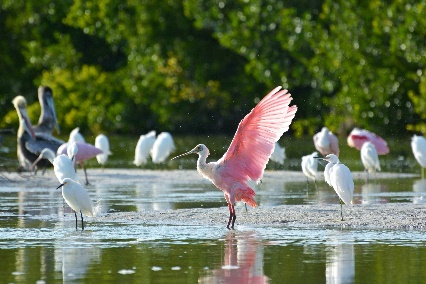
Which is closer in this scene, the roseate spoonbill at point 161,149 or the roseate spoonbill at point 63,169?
the roseate spoonbill at point 63,169

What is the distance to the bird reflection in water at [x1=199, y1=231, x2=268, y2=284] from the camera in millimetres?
9617

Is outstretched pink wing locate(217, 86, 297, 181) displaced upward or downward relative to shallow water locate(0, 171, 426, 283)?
upward

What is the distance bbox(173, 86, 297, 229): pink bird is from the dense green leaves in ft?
69.1

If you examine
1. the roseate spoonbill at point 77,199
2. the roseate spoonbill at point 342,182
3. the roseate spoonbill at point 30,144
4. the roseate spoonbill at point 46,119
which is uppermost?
the roseate spoonbill at point 46,119

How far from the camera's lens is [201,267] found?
10.3m

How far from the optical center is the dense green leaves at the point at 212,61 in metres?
37.9

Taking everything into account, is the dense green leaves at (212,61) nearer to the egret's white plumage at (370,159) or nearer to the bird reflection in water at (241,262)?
the egret's white plumage at (370,159)

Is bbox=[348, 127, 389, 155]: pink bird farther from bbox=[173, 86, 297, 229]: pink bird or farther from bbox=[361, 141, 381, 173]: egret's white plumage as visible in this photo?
bbox=[173, 86, 297, 229]: pink bird

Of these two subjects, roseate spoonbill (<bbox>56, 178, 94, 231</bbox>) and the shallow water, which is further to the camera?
roseate spoonbill (<bbox>56, 178, 94, 231</bbox>)

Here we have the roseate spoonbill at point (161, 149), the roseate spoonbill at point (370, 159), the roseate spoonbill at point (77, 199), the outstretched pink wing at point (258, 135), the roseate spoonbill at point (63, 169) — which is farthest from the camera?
the roseate spoonbill at point (161, 149)

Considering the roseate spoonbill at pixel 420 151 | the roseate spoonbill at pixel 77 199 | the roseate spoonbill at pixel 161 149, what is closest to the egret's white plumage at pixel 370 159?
the roseate spoonbill at pixel 420 151

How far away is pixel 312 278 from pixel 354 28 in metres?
28.7

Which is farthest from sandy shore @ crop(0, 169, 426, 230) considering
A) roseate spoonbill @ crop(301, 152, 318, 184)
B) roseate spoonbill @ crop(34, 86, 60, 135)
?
roseate spoonbill @ crop(34, 86, 60, 135)

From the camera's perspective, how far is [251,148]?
1407 centimetres
